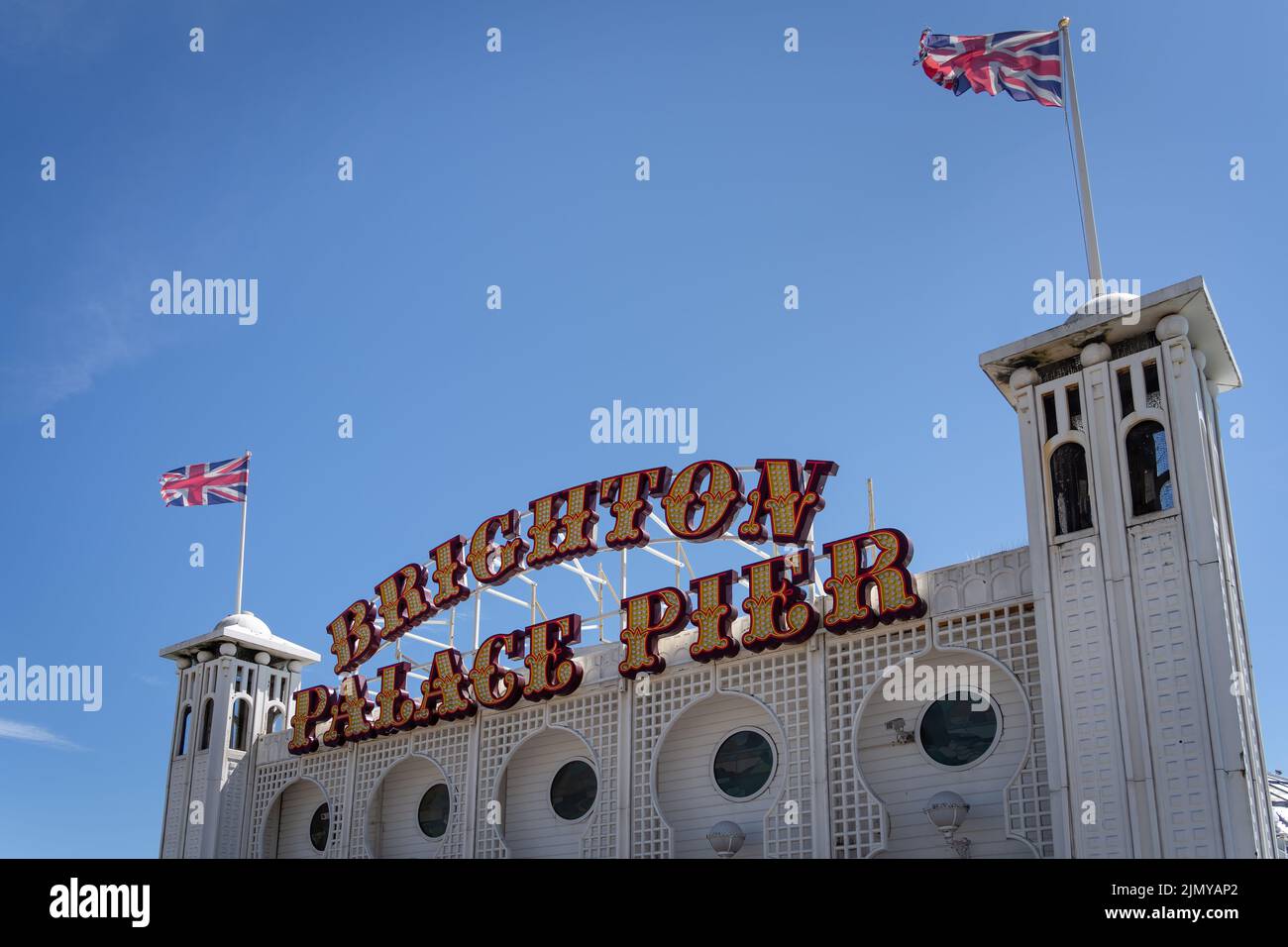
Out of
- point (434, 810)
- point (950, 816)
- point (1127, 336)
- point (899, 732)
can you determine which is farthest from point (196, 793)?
point (1127, 336)

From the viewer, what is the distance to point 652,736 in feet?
89.9

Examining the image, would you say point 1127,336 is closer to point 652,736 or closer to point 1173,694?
point 1173,694

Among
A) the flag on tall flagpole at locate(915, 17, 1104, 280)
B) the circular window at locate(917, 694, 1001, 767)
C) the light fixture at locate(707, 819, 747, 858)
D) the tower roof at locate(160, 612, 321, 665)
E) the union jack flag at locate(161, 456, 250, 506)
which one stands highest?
the flag on tall flagpole at locate(915, 17, 1104, 280)

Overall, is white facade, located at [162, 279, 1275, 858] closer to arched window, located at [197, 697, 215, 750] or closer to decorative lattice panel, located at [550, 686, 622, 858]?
decorative lattice panel, located at [550, 686, 622, 858]

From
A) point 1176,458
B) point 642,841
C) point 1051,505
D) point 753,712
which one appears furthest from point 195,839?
point 1176,458

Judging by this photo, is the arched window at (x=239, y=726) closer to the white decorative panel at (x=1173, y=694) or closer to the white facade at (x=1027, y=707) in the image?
the white facade at (x=1027, y=707)

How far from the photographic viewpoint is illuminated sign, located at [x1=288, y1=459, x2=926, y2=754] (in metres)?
25.0

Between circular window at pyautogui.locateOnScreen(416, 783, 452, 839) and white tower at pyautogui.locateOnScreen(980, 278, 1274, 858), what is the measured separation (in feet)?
51.4

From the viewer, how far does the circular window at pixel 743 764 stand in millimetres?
25984

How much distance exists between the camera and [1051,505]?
23062 millimetres

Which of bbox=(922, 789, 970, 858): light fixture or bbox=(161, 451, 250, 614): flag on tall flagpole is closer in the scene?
bbox=(922, 789, 970, 858): light fixture

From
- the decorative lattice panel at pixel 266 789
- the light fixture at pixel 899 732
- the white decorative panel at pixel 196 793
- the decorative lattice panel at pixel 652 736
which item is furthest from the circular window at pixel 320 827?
the light fixture at pixel 899 732

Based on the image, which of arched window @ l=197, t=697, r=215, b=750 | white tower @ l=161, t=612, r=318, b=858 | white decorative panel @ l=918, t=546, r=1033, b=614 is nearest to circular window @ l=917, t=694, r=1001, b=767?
white decorative panel @ l=918, t=546, r=1033, b=614
